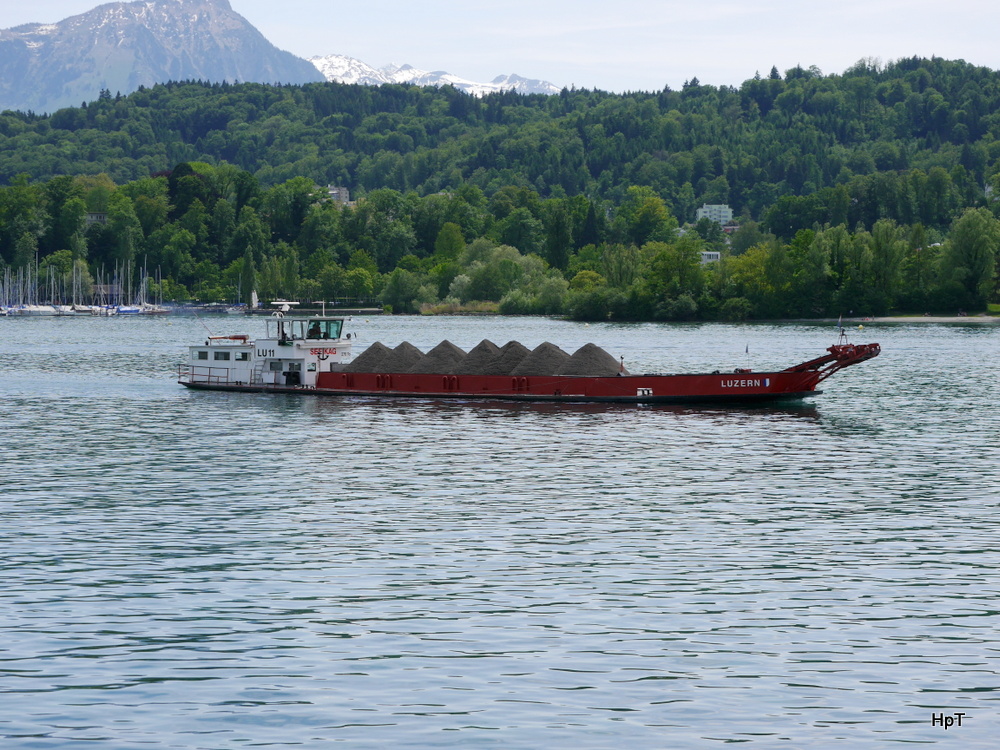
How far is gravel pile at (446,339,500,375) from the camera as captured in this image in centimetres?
8825

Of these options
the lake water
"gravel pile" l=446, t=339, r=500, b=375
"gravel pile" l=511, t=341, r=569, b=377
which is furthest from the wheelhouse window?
the lake water

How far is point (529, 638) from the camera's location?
27.5 metres

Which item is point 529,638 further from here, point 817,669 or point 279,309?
point 279,309

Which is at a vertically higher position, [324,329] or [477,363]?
[324,329]

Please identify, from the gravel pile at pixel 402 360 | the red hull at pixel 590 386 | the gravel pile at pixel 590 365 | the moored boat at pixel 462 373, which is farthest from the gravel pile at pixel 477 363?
the gravel pile at pixel 590 365

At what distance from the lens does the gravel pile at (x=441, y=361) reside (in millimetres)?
89062

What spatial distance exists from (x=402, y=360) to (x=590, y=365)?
14.5 meters

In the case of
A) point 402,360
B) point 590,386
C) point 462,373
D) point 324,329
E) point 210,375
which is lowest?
point 210,375

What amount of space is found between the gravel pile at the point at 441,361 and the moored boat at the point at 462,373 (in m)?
0.07

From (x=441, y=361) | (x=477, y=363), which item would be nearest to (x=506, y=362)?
(x=477, y=363)

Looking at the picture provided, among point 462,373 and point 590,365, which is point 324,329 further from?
point 590,365

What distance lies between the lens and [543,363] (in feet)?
284

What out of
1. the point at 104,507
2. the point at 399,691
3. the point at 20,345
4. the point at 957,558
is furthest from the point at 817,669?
the point at 20,345

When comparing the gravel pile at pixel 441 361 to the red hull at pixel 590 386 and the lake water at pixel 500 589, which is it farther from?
the lake water at pixel 500 589
